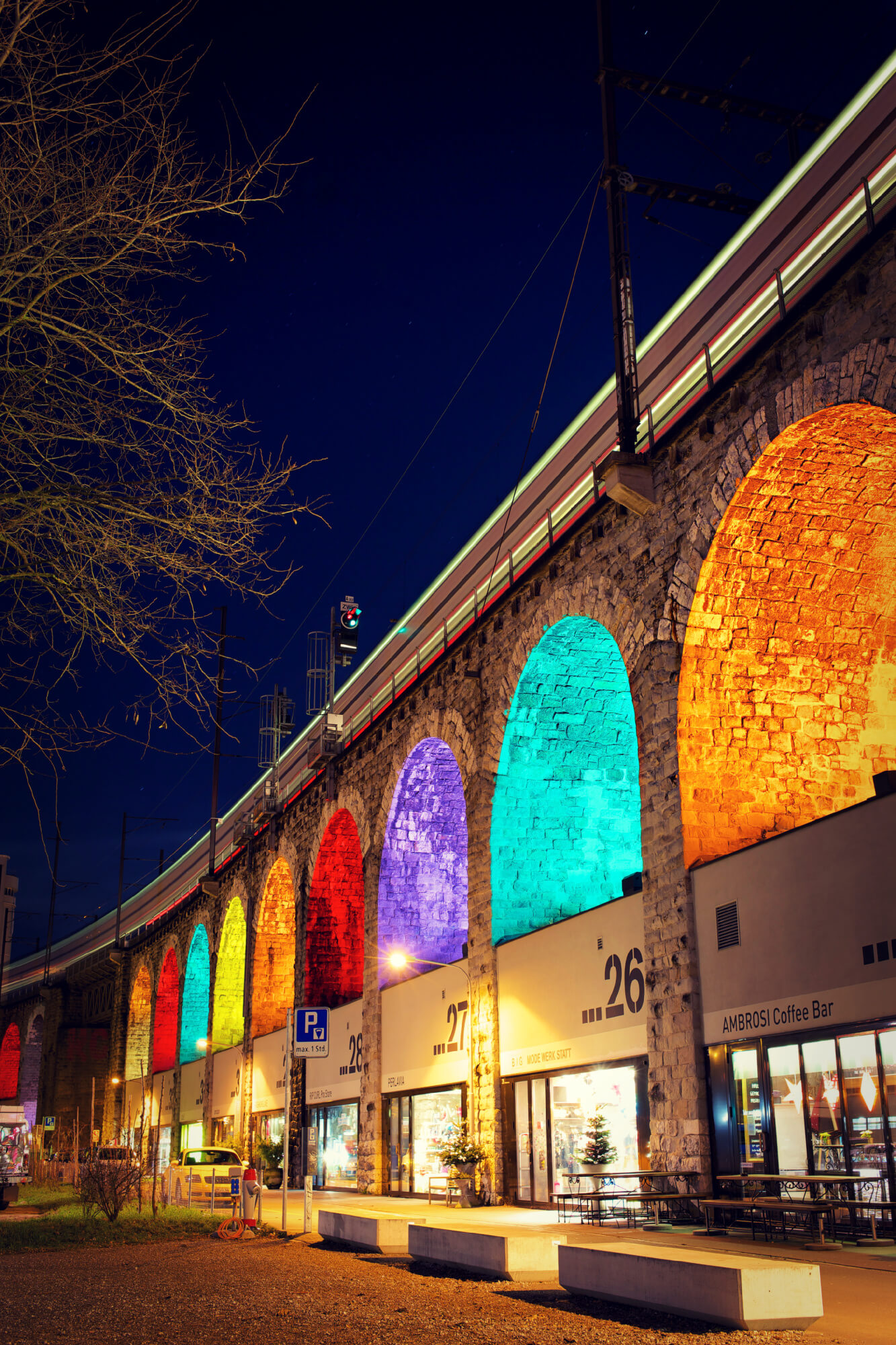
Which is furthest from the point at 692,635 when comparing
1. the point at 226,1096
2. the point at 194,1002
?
the point at 194,1002

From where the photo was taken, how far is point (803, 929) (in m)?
11.7

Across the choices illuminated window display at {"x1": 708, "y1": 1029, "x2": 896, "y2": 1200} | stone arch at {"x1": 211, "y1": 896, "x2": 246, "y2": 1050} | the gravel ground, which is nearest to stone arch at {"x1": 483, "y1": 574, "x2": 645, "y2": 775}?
illuminated window display at {"x1": 708, "y1": 1029, "x2": 896, "y2": 1200}

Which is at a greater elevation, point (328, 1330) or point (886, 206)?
point (886, 206)

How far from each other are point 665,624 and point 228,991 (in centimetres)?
2966

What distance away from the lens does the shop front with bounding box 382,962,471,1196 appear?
65.9 feet

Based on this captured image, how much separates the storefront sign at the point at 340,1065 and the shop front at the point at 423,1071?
1852mm

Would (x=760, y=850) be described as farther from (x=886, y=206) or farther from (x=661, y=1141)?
(x=886, y=206)

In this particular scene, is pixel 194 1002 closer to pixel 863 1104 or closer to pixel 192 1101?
pixel 192 1101

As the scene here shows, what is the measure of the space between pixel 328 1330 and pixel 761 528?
9.61 m

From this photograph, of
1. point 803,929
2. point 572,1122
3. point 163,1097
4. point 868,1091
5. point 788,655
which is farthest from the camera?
point 163,1097

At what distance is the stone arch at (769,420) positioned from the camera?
11.1 metres

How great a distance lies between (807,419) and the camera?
40.1 feet

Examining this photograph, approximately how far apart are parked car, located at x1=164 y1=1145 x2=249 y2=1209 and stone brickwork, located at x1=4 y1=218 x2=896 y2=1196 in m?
3.17

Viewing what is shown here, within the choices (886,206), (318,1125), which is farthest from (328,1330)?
(318,1125)
